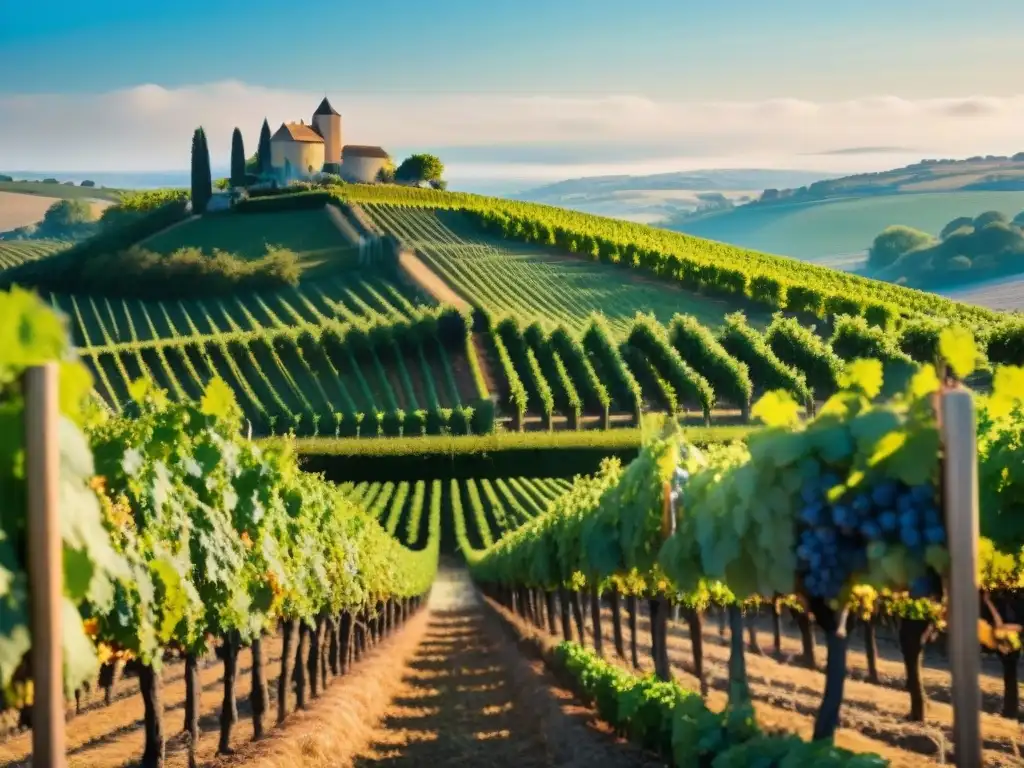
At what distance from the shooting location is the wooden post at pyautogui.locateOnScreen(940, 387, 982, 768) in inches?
146

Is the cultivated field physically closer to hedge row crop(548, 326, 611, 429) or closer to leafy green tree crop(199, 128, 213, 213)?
hedge row crop(548, 326, 611, 429)

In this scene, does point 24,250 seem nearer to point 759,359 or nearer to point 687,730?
point 759,359

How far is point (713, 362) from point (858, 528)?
1818 inches

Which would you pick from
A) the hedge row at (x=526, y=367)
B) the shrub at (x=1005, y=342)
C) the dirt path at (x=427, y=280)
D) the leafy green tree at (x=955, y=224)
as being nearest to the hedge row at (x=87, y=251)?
the dirt path at (x=427, y=280)

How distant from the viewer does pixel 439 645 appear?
2436 cm

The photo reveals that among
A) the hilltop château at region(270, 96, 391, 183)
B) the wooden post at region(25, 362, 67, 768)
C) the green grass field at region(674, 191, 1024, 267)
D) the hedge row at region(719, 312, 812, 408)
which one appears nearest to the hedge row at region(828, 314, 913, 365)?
the hedge row at region(719, 312, 812, 408)

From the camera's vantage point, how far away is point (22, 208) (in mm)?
130000

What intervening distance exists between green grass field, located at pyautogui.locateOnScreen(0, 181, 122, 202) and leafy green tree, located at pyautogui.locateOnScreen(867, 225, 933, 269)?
93180 mm

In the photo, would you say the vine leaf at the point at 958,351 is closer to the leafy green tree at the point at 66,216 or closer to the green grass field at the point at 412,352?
the green grass field at the point at 412,352

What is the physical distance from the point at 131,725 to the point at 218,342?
153 ft

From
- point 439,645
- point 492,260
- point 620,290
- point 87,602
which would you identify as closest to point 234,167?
point 492,260

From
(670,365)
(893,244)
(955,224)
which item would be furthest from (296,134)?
(955,224)

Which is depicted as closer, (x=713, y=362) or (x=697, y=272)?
(x=713, y=362)

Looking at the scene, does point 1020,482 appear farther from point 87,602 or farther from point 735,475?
point 87,602
